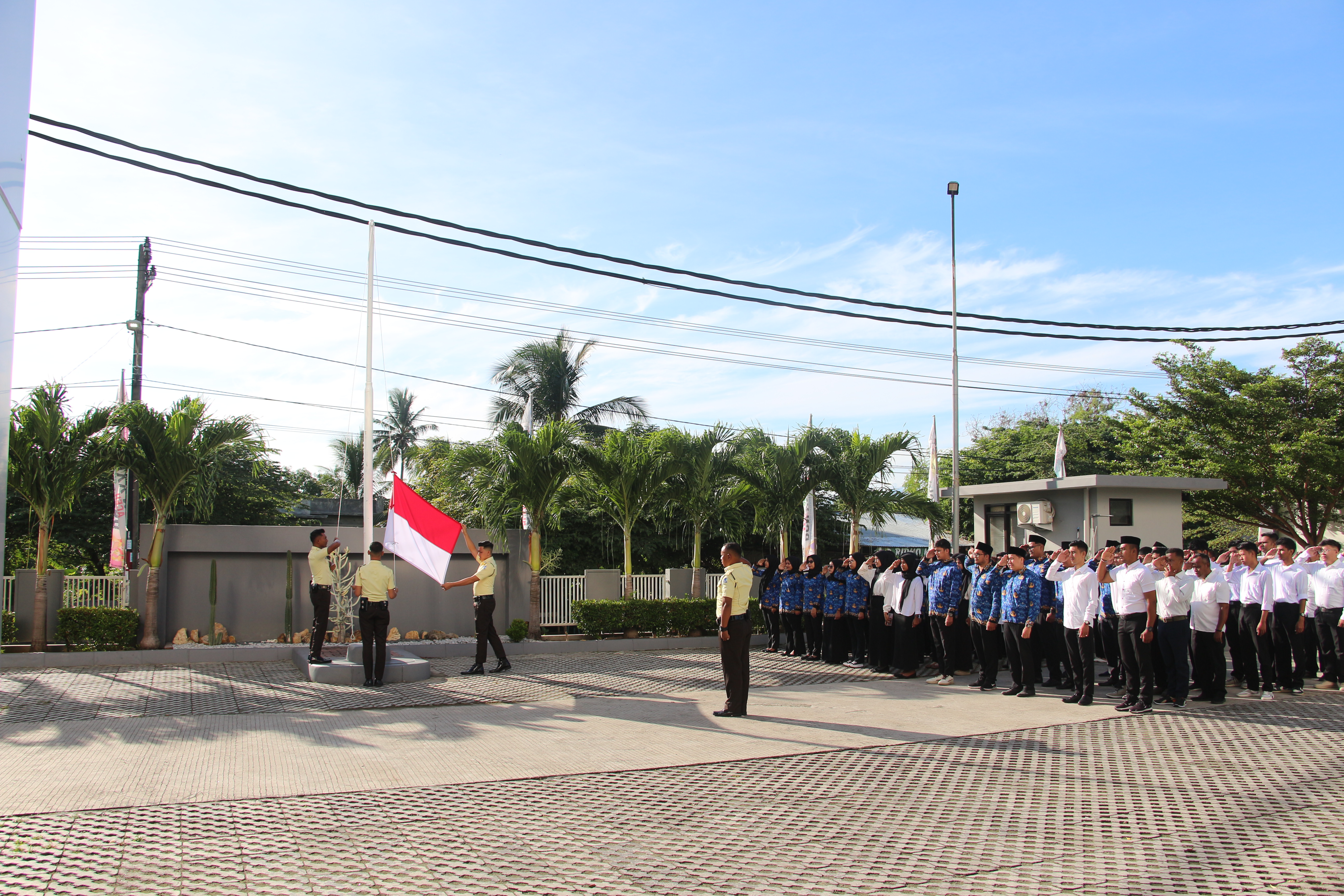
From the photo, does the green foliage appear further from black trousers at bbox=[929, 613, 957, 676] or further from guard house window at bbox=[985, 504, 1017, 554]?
black trousers at bbox=[929, 613, 957, 676]

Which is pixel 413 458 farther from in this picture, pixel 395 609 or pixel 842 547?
pixel 842 547

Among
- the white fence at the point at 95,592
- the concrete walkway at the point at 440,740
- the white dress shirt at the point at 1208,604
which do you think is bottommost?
the concrete walkway at the point at 440,740

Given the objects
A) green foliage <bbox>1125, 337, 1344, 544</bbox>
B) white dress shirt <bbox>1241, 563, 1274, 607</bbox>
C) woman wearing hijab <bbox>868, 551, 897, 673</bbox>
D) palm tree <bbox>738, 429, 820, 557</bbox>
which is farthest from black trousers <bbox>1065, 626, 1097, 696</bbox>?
green foliage <bbox>1125, 337, 1344, 544</bbox>

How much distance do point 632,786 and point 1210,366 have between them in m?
24.5

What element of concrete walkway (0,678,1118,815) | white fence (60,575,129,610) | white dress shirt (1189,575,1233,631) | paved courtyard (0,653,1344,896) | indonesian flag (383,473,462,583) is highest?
indonesian flag (383,473,462,583)

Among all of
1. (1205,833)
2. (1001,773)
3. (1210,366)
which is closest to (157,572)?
(1001,773)

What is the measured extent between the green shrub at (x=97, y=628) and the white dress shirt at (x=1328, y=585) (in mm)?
15408

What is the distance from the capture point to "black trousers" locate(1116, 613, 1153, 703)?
30.4ft

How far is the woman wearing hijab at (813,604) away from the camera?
46.8ft

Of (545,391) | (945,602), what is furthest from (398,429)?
(945,602)

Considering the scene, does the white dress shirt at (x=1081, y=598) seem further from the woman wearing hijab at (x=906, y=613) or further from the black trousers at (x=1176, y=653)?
the woman wearing hijab at (x=906, y=613)

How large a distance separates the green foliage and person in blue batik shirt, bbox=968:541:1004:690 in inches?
648

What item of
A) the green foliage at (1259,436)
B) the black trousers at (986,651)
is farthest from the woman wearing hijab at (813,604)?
the green foliage at (1259,436)

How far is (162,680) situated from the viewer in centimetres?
1154
